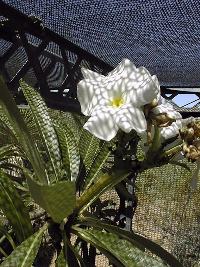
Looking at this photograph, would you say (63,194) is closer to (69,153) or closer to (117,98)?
(117,98)

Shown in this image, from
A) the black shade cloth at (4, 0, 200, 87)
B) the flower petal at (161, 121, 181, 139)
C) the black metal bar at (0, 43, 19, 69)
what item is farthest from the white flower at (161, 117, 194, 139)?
the black metal bar at (0, 43, 19, 69)

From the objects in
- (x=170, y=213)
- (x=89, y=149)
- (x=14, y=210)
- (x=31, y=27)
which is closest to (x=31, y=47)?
(x=31, y=27)

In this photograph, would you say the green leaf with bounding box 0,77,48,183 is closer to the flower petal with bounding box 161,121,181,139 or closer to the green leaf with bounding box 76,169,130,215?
the green leaf with bounding box 76,169,130,215

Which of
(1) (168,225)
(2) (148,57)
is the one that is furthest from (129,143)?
(2) (148,57)

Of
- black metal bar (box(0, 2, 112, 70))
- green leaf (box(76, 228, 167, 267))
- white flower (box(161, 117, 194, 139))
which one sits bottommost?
black metal bar (box(0, 2, 112, 70))

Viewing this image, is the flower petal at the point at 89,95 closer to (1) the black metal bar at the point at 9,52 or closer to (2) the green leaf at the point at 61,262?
(2) the green leaf at the point at 61,262

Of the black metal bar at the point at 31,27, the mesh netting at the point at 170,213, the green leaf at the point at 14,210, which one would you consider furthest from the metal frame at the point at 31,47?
the green leaf at the point at 14,210
